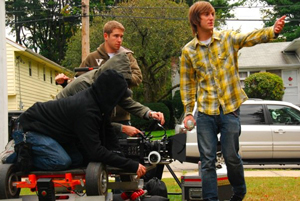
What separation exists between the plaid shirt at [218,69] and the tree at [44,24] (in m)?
48.9

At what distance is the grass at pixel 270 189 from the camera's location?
22.3 ft

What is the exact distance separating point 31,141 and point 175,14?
27.6 meters

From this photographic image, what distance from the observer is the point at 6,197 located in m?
4.30

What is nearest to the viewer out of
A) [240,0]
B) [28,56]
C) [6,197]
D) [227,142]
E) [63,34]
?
[6,197]

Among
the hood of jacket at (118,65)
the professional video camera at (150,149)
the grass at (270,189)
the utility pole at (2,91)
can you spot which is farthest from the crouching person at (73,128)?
the utility pole at (2,91)

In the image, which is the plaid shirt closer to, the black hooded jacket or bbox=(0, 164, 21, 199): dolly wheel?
the black hooded jacket

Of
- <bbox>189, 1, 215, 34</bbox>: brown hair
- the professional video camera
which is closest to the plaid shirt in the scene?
<bbox>189, 1, 215, 34</bbox>: brown hair

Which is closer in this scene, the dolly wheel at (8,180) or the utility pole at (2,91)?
the dolly wheel at (8,180)

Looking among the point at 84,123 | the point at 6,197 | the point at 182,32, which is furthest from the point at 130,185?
the point at 182,32

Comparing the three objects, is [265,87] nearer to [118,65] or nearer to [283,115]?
[283,115]

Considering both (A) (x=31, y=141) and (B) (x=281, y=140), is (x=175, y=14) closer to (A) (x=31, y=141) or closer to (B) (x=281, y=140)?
(B) (x=281, y=140)

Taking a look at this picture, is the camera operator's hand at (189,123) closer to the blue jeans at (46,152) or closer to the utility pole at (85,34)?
the blue jeans at (46,152)

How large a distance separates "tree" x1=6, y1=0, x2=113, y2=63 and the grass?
4559 cm

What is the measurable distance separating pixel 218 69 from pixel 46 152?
1.77 meters
